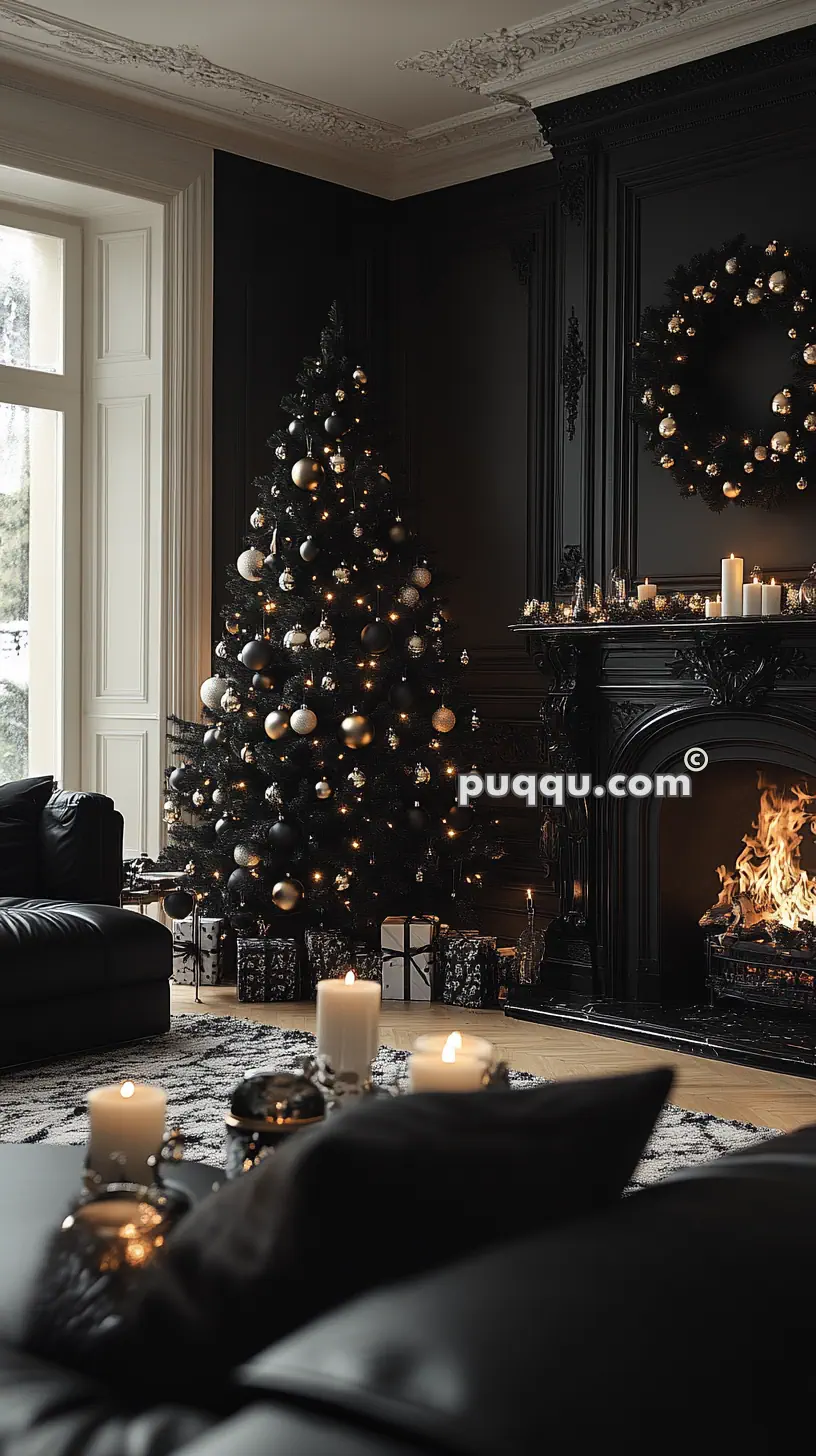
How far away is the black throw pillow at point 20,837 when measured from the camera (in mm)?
4699

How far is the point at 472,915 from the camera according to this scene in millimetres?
5637

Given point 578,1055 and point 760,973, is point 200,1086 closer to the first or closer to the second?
point 578,1055

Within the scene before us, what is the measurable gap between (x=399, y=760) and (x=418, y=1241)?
453cm

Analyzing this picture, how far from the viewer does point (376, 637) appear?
5.34 metres

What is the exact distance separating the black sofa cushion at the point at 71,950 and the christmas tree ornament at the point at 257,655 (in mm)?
1199

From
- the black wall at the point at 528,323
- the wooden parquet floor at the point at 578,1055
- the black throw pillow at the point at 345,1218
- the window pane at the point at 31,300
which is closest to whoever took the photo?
the black throw pillow at the point at 345,1218

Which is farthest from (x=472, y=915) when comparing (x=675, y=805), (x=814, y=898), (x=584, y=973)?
(x=814, y=898)

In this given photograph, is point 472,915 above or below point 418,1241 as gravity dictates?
below

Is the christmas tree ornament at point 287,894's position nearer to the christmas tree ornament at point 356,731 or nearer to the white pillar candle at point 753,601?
the christmas tree ornament at point 356,731

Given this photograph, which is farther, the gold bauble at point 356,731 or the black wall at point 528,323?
the gold bauble at point 356,731

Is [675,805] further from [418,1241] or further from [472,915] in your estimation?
[418,1241]

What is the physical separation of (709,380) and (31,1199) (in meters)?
4.13

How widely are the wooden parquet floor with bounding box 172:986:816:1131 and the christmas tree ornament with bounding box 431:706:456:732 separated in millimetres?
1071

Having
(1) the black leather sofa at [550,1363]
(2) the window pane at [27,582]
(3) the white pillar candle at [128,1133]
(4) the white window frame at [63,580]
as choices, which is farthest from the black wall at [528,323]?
(1) the black leather sofa at [550,1363]
